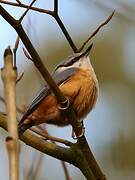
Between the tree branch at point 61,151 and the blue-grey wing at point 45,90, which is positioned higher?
the blue-grey wing at point 45,90

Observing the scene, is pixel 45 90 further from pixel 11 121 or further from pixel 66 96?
Result: pixel 11 121

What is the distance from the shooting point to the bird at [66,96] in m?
1.60

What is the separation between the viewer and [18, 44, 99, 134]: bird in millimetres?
1596

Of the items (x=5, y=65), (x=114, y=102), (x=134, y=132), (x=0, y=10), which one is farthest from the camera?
(x=114, y=102)

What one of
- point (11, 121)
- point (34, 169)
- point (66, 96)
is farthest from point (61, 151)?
point (11, 121)

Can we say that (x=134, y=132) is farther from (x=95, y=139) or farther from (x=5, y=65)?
(x=5, y=65)

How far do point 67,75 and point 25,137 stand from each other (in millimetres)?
562

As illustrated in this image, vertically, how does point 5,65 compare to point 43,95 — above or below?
below

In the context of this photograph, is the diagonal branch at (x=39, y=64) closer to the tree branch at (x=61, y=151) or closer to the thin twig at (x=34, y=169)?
the tree branch at (x=61, y=151)

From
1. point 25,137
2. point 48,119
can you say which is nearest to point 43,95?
point 48,119

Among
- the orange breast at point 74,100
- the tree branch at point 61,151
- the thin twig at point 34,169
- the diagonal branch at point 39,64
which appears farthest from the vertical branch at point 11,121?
the orange breast at point 74,100

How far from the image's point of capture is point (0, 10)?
76 centimetres

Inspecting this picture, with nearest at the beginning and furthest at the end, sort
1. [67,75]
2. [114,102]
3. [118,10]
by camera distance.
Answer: [67,75] < [118,10] < [114,102]

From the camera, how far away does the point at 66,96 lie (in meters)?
1.62
